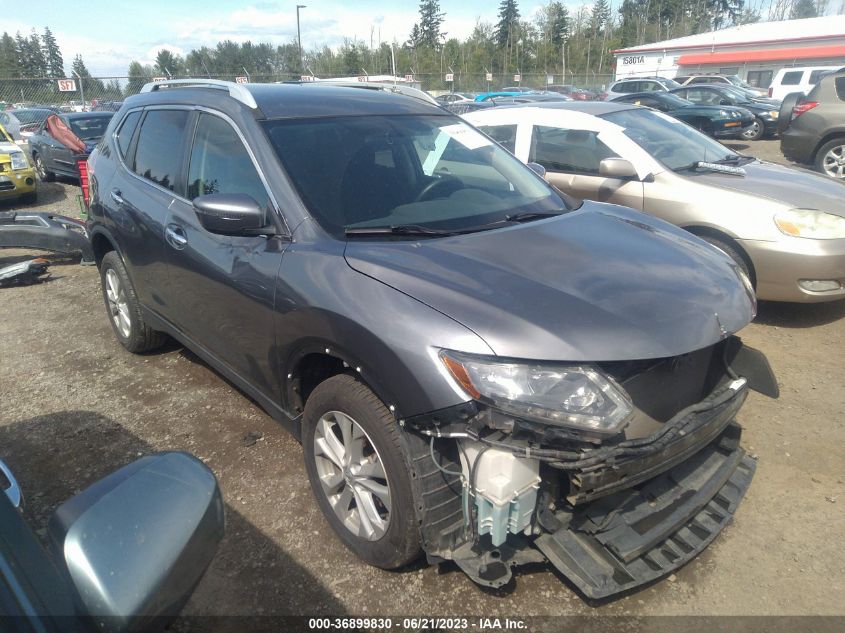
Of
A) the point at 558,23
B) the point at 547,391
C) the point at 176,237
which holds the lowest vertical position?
the point at 547,391

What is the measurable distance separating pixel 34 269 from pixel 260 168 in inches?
211

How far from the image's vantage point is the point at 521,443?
191 cm

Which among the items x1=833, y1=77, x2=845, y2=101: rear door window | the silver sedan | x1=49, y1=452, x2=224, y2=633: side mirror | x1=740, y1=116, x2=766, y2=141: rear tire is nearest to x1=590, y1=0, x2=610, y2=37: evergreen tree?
x1=740, y1=116, x2=766, y2=141: rear tire

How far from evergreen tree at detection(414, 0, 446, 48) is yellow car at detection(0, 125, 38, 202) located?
7516 centimetres

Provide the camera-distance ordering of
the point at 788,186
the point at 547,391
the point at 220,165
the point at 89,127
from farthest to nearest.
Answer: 1. the point at 89,127
2. the point at 788,186
3. the point at 220,165
4. the point at 547,391

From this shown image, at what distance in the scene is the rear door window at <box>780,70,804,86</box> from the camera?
2399 cm

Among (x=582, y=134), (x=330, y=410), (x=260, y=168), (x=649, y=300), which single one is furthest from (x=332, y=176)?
(x=582, y=134)

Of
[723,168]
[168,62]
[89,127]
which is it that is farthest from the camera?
[168,62]

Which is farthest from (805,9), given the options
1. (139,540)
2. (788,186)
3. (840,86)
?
(139,540)

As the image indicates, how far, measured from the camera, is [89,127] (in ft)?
44.8

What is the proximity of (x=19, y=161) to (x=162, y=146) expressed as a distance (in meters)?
9.43

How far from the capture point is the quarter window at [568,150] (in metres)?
5.51

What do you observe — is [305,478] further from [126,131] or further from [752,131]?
[752,131]

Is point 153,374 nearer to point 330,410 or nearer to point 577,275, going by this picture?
point 330,410
